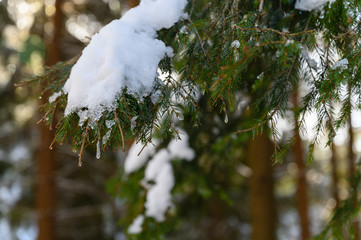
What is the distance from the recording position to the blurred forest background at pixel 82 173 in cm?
574

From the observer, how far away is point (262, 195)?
4938mm

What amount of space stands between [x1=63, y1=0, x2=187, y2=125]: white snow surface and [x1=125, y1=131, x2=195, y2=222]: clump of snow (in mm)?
1988

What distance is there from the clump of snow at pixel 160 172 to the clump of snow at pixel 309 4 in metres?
2.01

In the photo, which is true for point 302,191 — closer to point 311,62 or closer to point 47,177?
point 47,177

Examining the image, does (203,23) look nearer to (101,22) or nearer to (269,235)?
(269,235)

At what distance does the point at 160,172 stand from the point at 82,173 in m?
5.78

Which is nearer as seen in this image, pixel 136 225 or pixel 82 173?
pixel 136 225

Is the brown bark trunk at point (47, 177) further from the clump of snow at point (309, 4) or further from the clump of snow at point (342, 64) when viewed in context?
the clump of snow at point (342, 64)

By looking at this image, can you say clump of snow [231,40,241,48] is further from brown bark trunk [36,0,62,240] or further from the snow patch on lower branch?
brown bark trunk [36,0,62,240]

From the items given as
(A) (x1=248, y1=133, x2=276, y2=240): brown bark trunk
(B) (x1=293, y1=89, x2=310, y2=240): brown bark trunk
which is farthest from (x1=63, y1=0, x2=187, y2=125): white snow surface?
(B) (x1=293, y1=89, x2=310, y2=240): brown bark trunk

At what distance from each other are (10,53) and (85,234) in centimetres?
474

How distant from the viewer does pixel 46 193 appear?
6.25 meters

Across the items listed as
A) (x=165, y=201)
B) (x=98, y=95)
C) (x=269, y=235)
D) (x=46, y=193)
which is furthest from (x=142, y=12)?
(x=46, y=193)

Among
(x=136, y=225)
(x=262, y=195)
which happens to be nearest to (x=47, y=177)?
(x=136, y=225)
